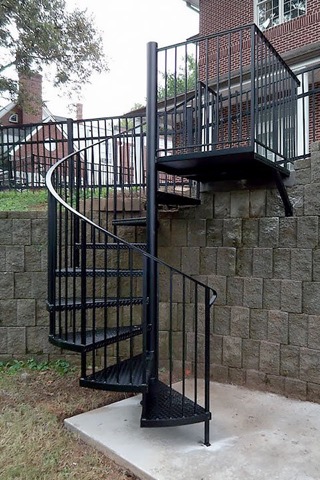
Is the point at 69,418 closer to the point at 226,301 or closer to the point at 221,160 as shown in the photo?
the point at 226,301

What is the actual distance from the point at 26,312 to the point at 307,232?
289 cm

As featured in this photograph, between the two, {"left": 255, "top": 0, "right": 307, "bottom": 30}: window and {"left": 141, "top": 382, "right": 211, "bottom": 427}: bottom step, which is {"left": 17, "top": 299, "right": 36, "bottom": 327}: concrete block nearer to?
{"left": 141, "top": 382, "right": 211, "bottom": 427}: bottom step

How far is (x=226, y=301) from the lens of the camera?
3.82m

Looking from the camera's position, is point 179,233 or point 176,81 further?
point 179,233

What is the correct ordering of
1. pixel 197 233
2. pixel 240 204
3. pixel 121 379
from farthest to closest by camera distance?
pixel 197 233 < pixel 240 204 < pixel 121 379

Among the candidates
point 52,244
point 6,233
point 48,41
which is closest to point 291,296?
point 52,244

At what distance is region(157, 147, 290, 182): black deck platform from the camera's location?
292 cm

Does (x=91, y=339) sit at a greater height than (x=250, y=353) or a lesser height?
greater

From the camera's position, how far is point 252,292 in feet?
12.0

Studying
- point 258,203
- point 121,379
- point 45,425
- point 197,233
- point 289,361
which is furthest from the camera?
point 197,233

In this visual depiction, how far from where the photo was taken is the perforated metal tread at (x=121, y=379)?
2719 millimetres

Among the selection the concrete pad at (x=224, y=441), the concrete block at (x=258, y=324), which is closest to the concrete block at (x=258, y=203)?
the concrete block at (x=258, y=324)

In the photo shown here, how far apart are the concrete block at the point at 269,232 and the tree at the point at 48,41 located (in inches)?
296

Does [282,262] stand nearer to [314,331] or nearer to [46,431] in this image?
[314,331]
